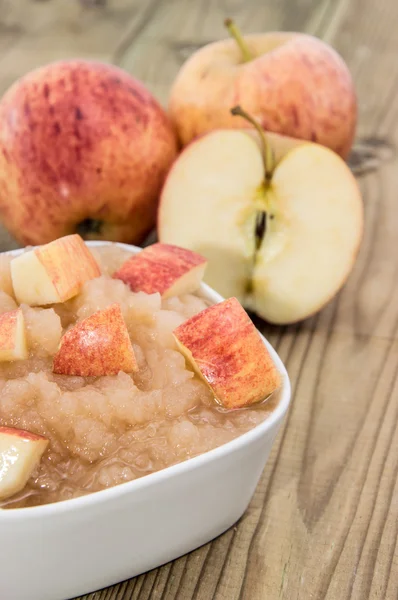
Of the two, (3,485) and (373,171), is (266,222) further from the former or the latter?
(3,485)

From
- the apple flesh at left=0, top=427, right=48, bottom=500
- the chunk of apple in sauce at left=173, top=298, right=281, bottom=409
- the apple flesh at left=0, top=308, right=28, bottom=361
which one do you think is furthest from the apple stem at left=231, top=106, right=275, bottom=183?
the apple flesh at left=0, top=427, right=48, bottom=500

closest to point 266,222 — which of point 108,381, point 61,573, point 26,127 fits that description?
point 26,127

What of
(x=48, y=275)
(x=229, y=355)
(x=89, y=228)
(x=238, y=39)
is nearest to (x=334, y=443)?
(x=229, y=355)

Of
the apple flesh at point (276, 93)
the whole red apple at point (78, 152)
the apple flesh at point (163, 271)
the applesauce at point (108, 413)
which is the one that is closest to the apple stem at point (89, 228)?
the whole red apple at point (78, 152)

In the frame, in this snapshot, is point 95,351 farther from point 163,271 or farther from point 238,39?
point 238,39

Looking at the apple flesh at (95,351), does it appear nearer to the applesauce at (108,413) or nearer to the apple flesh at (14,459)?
the applesauce at (108,413)
